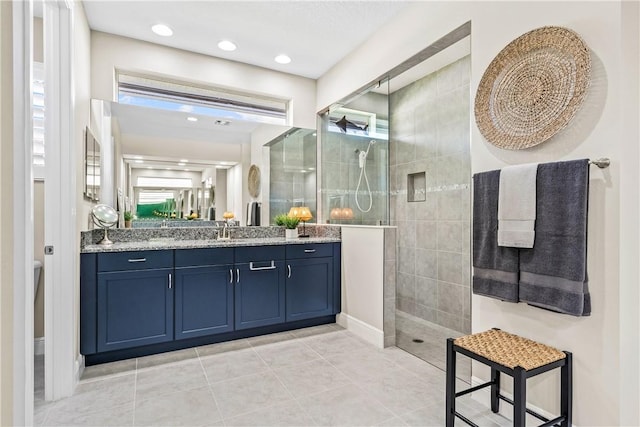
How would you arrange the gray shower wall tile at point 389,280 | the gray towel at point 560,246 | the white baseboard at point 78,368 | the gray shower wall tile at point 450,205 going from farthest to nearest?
the gray shower wall tile at point 450,205
the gray shower wall tile at point 389,280
the white baseboard at point 78,368
the gray towel at point 560,246

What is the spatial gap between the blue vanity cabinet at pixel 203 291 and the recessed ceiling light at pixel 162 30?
1.93m

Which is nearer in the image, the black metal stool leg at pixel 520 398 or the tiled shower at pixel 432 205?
the black metal stool leg at pixel 520 398

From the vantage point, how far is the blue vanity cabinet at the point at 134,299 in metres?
2.47

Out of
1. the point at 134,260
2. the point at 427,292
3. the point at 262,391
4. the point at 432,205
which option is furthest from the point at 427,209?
the point at 134,260

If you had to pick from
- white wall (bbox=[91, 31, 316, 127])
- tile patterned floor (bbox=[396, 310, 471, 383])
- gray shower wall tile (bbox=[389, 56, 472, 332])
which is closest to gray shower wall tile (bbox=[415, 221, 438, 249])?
gray shower wall tile (bbox=[389, 56, 472, 332])

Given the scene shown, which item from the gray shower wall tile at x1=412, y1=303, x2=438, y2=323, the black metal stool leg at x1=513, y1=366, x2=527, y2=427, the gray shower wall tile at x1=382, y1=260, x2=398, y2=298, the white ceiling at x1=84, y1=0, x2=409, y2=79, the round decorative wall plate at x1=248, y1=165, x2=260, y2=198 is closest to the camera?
the black metal stool leg at x1=513, y1=366, x2=527, y2=427

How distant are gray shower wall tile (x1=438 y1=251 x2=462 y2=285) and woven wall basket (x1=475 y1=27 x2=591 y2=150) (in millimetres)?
1569

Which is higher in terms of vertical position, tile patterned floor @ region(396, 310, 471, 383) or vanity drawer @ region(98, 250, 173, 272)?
vanity drawer @ region(98, 250, 173, 272)

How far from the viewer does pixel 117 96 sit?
3.17m

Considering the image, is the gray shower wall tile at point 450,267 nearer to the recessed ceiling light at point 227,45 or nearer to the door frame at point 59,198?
the recessed ceiling light at point 227,45

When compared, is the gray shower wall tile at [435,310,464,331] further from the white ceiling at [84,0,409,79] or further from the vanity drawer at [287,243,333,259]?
the white ceiling at [84,0,409,79]

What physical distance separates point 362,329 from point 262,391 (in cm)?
119

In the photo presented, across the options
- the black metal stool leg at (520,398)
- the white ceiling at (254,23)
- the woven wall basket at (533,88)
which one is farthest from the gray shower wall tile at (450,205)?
the black metal stool leg at (520,398)

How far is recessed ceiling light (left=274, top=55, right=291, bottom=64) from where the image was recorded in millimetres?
3466
